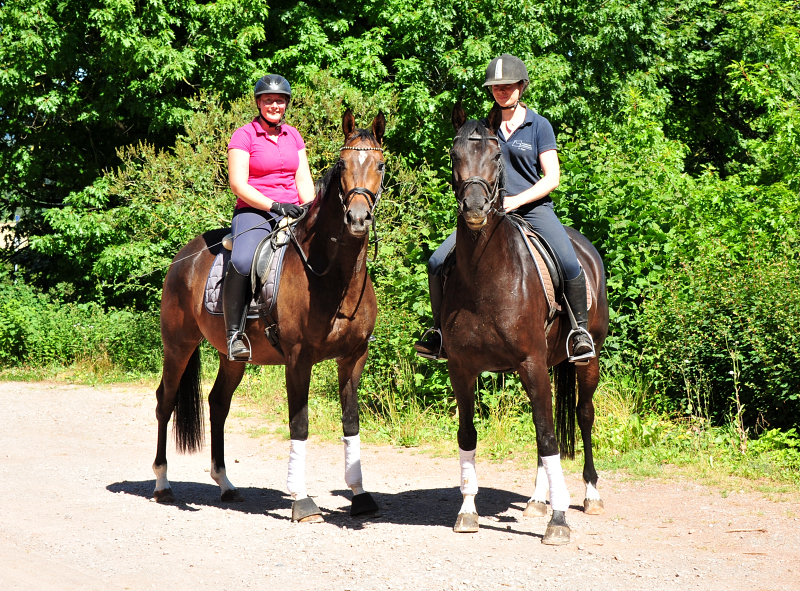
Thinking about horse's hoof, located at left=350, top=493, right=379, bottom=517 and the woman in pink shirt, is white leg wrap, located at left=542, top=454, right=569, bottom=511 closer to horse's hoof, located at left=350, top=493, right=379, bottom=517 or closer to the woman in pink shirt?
horse's hoof, located at left=350, top=493, right=379, bottom=517

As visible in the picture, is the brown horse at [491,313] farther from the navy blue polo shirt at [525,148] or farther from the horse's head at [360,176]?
the horse's head at [360,176]

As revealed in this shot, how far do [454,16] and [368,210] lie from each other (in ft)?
46.1

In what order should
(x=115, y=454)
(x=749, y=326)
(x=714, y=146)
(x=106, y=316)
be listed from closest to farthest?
(x=749, y=326) → (x=115, y=454) → (x=106, y=316) → (x=714, y=146)

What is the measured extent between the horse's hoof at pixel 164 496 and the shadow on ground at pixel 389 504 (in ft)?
0.25

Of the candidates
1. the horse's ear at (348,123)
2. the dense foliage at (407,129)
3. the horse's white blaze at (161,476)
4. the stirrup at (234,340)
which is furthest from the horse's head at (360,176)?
the dense foliage at (407,129)

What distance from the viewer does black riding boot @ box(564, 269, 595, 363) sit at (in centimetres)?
598

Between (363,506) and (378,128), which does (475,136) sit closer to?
(378,128)

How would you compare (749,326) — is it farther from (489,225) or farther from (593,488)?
(489,225)

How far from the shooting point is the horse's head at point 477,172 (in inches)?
199

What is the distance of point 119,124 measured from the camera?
1898 cm

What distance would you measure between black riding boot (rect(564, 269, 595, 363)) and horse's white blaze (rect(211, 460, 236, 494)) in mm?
3193

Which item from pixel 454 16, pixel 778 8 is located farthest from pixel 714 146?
pixel 454 16

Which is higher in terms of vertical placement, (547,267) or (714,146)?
(714,146)

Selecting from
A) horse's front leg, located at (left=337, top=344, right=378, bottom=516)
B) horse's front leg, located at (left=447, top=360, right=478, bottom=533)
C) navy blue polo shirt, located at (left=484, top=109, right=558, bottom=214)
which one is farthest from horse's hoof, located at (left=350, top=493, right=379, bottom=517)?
navy blue polo shirt, located at (left=484, top=109, right=558, bottom=214)
